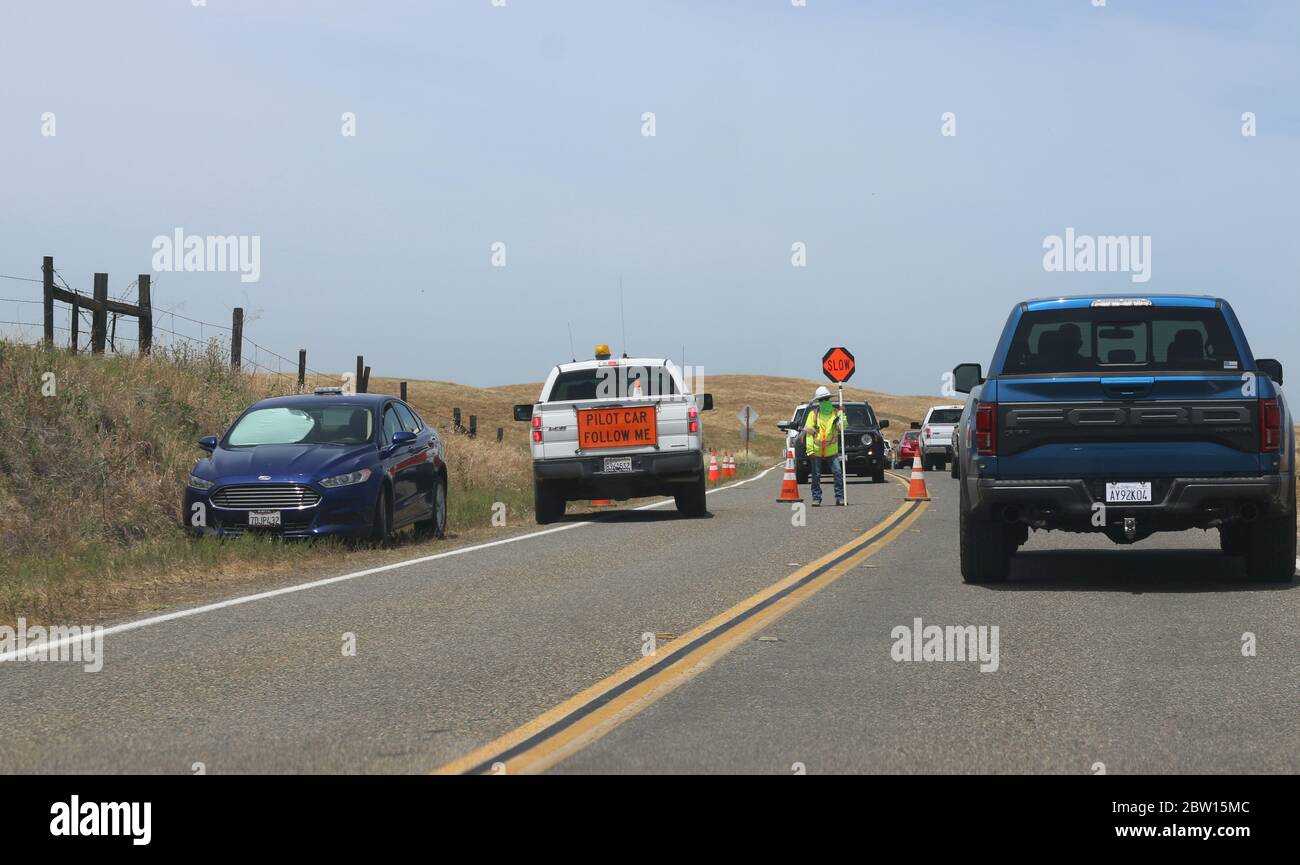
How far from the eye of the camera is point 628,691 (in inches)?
307

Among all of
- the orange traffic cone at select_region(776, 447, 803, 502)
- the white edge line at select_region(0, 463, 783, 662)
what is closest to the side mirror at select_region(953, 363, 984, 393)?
the white edge line at select_region(0, 463, 783, 662)

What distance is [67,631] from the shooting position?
1038 cm

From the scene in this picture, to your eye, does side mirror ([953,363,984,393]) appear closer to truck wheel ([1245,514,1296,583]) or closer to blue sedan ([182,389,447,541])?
truck wheel ([1245,514,1296,583])

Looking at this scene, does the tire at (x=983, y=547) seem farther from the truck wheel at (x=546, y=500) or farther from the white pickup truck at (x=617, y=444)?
the truck wheel at (x=546, y=500)

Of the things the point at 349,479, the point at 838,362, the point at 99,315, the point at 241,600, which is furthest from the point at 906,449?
the point at 241,600

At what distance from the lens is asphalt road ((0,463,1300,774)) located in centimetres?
641

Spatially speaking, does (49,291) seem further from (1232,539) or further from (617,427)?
(1232,539)

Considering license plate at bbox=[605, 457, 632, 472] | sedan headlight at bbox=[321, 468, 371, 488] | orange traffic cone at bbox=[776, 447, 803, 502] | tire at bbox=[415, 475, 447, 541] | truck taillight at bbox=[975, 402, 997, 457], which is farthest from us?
orange traffic cone at bbox=[776, 447, 803, 502]

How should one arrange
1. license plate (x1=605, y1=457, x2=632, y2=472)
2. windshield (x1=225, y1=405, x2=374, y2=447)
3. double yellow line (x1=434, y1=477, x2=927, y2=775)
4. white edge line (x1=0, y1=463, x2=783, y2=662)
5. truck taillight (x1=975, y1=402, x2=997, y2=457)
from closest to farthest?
double yellow line (x1=434, y1=477, x2=927, y2=775), white edge line (x1=0, y1=463, x2=783, y2=662), truck taillight (x1=975, y1=402, x2=997, y2=457), windshield (x1=225, y1=405, x2=374, y2=447), license plate (x1=605, y1=457, x2=632, y2=472)

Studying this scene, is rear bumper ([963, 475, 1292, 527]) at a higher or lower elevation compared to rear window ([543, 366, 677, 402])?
lower

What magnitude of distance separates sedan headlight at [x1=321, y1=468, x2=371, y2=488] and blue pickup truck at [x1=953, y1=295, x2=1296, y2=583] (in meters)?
6.40
